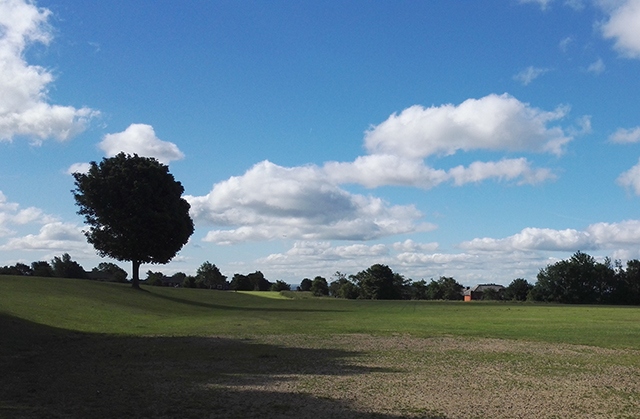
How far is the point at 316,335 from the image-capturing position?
30.5 m

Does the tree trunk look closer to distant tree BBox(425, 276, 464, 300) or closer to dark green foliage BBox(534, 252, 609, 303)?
dark green foliage BBox(534, 252, 609, 303)

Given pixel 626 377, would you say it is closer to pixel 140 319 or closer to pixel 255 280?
pixel 140 319

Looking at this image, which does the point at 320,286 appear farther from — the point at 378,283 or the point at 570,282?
the point at 570,282

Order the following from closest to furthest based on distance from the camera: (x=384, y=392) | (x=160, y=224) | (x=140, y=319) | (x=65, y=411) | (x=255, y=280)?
(x=65, y=411)
(x=384, y=392)
(x=140, y=319)
(x=160, y=224)
(x=255, y=280)

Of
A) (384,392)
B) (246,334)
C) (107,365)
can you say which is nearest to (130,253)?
(246,334)

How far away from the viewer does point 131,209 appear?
63156 millimetres

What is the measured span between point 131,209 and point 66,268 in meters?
70.4

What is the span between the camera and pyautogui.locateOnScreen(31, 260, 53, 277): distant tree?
396 feet

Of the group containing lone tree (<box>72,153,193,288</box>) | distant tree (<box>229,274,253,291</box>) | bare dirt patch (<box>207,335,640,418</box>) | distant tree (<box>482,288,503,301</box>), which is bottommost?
bare dirt patch (<box>207,335,640,418</box>)

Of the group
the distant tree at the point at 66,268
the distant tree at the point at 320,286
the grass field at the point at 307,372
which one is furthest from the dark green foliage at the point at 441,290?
the grass field at the point at 307,372

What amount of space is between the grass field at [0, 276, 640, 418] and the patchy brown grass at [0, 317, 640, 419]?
35mm

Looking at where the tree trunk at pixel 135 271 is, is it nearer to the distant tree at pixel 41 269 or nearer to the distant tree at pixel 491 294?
the distant tree at pixel 41 269

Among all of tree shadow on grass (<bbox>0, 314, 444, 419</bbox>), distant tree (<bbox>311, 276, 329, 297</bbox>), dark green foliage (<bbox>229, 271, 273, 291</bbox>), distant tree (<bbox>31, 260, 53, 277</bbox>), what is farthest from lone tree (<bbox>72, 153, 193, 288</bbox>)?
dark green foliage (<bbox>229, 271, 273, 291</bbox>)

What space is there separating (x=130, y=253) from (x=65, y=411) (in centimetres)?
5523
